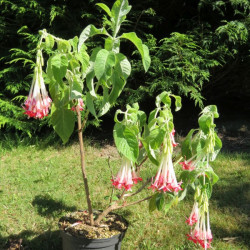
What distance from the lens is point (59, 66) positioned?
162cm

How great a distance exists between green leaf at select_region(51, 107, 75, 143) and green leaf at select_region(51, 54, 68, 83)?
374 mm

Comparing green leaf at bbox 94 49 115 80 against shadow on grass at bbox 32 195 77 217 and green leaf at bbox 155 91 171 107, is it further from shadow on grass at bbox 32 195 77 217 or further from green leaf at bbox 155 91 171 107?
shadow on grass at bbox 32 195 77 217

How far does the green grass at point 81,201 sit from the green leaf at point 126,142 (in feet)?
4.28

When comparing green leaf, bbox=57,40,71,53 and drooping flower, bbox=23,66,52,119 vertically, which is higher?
green leaf, bbox=57,40,71,53

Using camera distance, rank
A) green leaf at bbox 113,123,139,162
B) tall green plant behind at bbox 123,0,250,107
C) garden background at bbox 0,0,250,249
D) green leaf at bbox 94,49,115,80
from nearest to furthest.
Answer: green leaf at bbox 94,49,115,80, green leaf at bbox 113,123,139,162, garden background at bbox 0,0,250,249, tall green plant behind at bbox 123,0,250,107

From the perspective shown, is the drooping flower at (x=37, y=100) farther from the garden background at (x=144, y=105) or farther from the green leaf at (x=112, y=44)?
the garden background at (x=144, y=105)

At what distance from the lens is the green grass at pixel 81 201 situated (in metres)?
2.82

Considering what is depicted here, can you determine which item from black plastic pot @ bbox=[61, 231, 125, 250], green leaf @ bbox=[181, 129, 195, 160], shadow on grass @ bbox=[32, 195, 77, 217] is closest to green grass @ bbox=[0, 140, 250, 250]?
shadow on grass @ bbox=[32, 195, 77, 217]

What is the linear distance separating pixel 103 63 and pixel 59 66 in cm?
21

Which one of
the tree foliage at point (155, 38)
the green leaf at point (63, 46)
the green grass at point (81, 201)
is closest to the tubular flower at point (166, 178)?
the green leaf at point (63, 46)

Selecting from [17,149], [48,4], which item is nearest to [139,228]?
[17,149]

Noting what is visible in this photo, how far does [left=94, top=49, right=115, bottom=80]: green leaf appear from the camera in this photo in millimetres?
1585

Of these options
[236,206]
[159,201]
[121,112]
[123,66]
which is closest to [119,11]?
[123,66]

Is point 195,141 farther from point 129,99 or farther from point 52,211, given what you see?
point 129,99
